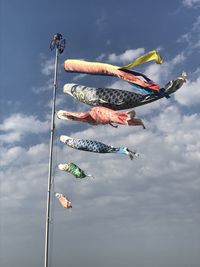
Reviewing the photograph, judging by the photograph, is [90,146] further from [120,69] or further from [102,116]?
[120,69]

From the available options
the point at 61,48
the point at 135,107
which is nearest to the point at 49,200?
the point at 135,107

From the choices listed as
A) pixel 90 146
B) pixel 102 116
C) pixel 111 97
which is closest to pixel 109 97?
pixel 111 97

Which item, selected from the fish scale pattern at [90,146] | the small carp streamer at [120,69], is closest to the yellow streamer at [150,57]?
the small carp streamer at [120,69]

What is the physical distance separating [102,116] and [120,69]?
4141 mm

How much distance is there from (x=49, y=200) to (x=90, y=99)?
28.0ft

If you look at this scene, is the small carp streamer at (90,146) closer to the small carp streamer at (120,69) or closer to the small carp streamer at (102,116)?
the small carp streamer at (102,116)

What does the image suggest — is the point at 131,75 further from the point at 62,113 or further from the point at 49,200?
the point at 49,200

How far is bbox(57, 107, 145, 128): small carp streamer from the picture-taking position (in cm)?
3988

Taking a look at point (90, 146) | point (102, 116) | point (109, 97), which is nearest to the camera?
point (102, 116)

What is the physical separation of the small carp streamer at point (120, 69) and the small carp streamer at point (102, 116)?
9.38ft

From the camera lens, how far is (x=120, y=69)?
42062mm

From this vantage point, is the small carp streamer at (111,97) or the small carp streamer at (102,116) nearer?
the small carp streamer at (102,116)

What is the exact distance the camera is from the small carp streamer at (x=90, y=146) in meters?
39.5

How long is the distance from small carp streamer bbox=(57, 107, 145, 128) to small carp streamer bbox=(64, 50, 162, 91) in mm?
2860
